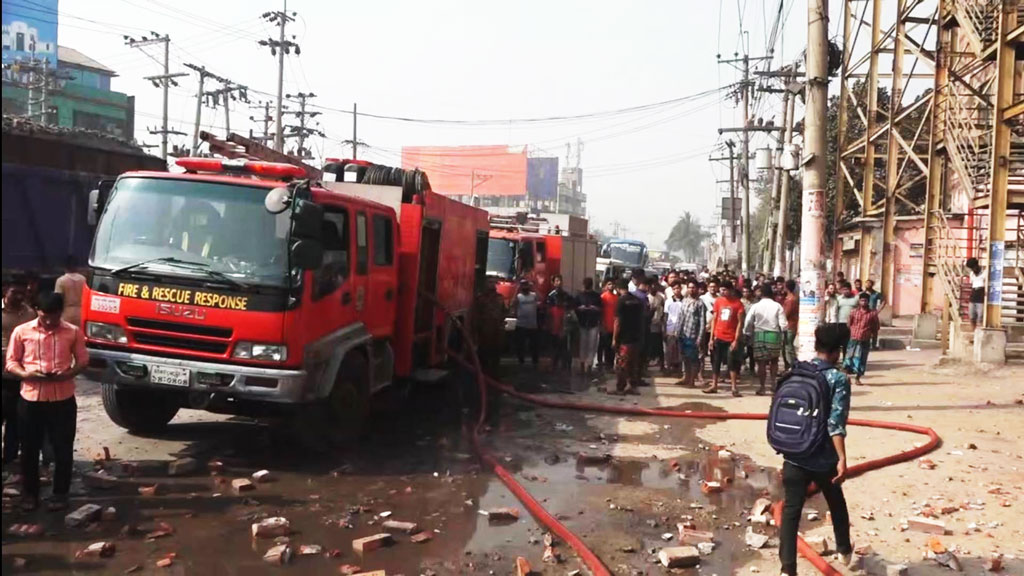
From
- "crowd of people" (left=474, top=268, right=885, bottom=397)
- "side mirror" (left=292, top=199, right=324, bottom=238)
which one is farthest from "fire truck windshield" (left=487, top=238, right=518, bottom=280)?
"side mirror" (left=292, top=199, right=324, bottom=238)

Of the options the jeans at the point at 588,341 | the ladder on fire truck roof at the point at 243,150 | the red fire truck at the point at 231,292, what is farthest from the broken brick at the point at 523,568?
the jeans at the point at 588,341

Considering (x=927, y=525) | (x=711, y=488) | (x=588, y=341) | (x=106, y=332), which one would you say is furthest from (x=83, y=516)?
(x=588, y=341)

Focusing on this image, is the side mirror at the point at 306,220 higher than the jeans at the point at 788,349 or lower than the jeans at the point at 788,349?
higher

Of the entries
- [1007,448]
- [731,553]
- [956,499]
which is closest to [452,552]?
[731,553]

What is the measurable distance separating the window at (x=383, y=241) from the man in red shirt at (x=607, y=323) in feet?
18.3

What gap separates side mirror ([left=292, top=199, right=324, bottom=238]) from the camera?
22.3ft

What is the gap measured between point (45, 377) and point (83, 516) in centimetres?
96

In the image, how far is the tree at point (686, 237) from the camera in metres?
142

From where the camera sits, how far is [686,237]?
5586 inches

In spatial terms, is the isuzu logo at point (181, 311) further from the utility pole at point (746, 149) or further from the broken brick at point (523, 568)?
the utility pole at point (746, 149)

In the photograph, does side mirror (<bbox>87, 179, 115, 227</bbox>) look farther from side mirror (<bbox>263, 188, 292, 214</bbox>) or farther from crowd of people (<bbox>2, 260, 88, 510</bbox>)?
side mirror (<bbox>263, 188, 292, 214</bbox>)

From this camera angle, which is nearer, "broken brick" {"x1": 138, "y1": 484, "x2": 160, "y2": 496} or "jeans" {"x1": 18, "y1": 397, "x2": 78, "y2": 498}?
"jeans" {"x1": 18, "y1": 397, "x2": 78, "y2": 498}

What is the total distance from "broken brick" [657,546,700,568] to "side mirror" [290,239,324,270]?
3.40 m

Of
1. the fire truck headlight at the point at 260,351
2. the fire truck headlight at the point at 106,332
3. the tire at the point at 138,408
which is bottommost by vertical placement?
the tire at the point at 138,408
